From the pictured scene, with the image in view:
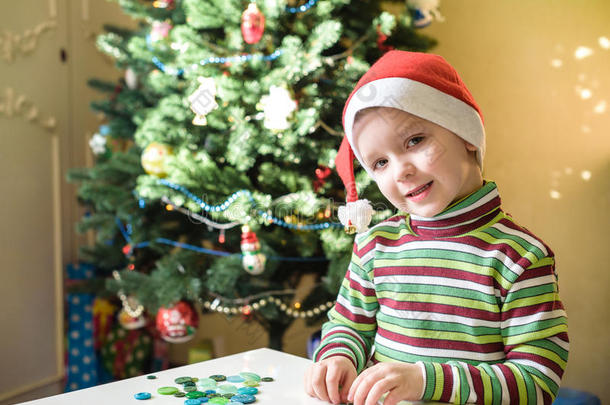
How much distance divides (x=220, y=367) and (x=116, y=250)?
1.46 meters

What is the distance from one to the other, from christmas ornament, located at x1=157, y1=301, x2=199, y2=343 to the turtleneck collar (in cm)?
119

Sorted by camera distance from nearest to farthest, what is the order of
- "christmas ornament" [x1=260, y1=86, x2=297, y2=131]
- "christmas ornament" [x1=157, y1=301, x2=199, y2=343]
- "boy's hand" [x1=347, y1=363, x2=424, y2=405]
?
"boy's hand" [x1=347, y1=363, x2=424, y2=405] → "christmas ornament" [x1=260, y1=86, x2=297, y2=131] → "christmas ornament" [x1=157, y1=301, x2=199, y2=343]

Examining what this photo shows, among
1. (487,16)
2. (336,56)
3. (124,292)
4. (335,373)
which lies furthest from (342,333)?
(487,16)

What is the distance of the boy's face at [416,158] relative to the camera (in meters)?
0.72

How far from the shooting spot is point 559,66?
5.61ft

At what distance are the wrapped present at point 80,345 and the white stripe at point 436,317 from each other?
1.74m

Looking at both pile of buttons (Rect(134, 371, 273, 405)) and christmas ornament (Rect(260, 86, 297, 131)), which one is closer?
pile of buttons (Rect(134, 371, 273, 405))

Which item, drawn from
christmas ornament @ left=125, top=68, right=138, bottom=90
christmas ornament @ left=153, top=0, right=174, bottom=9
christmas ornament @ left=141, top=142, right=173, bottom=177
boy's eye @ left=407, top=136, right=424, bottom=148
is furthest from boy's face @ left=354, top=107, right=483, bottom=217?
christmas ornament @ left=125, top=68, right=138, bottom=90

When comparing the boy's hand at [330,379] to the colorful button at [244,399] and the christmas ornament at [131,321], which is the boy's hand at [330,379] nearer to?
the colorful button at [244,399]

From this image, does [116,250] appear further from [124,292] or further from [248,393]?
[248,393]

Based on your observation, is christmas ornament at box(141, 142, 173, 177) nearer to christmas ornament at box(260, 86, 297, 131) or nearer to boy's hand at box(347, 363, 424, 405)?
christmas ornament at box(260, 86, 297, 131)

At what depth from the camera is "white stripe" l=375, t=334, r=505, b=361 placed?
2.35 feet

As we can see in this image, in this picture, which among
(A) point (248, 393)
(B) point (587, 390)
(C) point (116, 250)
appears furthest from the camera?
(C) point (116, 250)

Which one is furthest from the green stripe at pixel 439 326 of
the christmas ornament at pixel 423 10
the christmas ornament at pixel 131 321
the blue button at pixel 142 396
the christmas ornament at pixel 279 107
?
the christmas ornament at pixel 131 321
